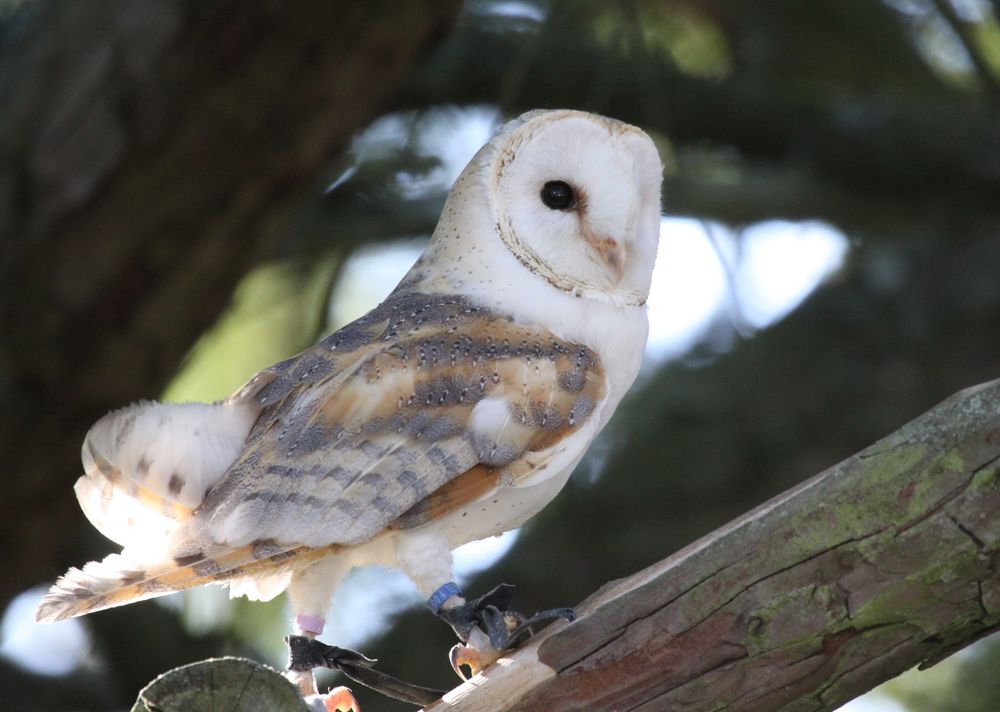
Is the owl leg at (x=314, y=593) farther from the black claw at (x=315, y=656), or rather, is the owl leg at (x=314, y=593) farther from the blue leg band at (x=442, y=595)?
the blue leg band at (x=442, y=595)

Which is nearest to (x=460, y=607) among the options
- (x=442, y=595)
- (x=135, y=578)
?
(x=442, y=595)

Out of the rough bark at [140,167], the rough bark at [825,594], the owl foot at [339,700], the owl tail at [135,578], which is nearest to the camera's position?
the rough bark at [825,594]

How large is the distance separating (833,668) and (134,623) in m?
2.76

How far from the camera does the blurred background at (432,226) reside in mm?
3361

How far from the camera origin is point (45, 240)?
3346 mm

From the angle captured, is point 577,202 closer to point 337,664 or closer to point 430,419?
point 430,419

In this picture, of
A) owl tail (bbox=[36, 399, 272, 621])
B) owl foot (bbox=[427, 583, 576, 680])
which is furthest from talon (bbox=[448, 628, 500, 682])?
owl tail (bbox=[36, 399, 272, 621])

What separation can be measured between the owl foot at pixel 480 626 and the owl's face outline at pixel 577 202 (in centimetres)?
61

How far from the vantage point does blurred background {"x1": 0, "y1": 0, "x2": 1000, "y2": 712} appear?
3361 millimetres

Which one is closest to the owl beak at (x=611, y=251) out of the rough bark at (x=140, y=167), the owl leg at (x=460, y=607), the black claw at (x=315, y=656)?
the owl leg at (x=460, y=607)

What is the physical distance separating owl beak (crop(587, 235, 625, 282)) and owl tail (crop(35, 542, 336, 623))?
759 millimetres

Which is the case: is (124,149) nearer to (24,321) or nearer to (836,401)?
(24,321)

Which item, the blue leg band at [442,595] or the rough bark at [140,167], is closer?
the blue leg band at [442,595]

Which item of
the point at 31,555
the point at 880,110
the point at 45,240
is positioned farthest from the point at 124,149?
the point at 880,110
